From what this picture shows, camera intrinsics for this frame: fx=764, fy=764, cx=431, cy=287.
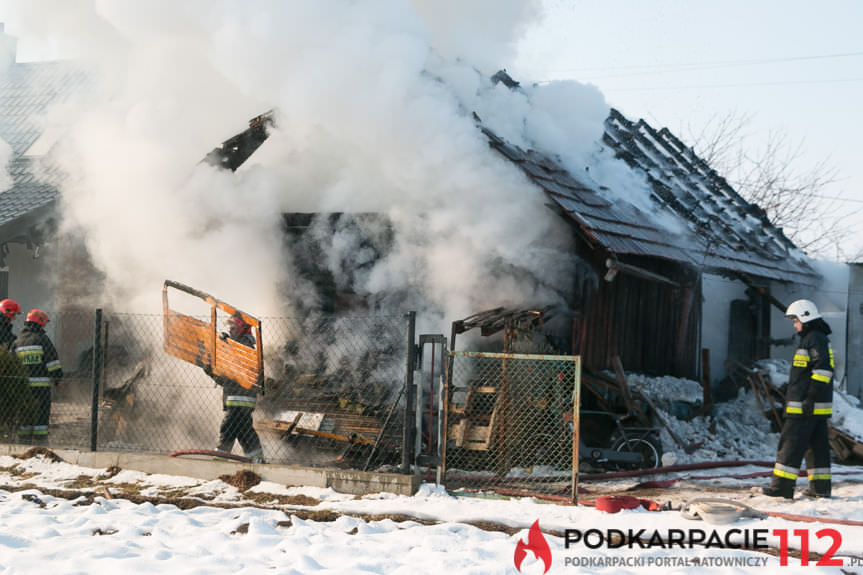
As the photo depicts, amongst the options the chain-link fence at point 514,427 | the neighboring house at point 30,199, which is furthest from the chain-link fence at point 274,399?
the neighboring house at point 30,199

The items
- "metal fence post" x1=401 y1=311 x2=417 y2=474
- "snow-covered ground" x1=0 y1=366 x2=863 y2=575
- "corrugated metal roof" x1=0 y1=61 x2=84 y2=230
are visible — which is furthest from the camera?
"corrugated metal roof" x1=0 y1=61 x2=84 y2=230

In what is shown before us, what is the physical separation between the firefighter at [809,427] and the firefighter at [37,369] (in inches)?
302

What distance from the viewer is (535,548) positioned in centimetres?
530

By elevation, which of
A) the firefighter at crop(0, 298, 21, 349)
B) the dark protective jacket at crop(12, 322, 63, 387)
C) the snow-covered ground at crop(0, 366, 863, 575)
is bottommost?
the snow-covered ground at crop(0, 366, 863, 575)

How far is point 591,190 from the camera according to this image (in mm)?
11484

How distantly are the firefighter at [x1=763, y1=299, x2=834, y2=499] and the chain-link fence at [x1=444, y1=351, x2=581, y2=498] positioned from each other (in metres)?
2.07

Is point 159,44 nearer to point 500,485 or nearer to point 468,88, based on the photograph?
point 468,88

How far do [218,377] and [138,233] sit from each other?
4259 millimetres

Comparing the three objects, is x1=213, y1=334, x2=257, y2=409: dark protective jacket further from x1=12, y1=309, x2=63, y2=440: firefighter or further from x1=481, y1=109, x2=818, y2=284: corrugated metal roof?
x1=481, y1=109, x2=818, y2=284: corrugated metal roof

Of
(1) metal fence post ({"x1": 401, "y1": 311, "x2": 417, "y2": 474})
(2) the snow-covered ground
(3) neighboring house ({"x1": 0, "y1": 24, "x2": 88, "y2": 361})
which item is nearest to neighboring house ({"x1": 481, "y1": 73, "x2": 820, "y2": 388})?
(1) metal fence post ({"x1": 401, "y1": 311, "x2": 417, "y2": 474})

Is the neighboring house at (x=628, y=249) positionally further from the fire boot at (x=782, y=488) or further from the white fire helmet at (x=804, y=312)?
the fire boot at (x=782, y=488)

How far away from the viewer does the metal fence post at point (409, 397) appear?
693 centimetres

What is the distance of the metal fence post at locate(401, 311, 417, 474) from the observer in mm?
6926

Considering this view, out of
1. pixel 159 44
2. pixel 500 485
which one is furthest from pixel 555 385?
pixel 159 44
